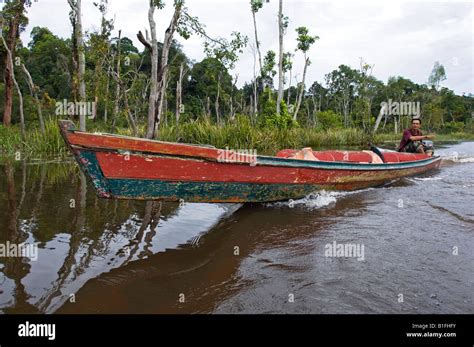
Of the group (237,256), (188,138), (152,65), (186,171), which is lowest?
(237,256)

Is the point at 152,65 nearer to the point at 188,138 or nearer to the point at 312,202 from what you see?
the point at 188,138

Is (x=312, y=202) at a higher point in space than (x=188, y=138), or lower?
lower

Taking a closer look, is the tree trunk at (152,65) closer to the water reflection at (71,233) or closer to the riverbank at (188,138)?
the water reflection at (71,233)

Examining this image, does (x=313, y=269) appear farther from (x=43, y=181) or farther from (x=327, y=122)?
(x=327, y=122)

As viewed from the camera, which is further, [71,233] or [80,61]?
[80,61]

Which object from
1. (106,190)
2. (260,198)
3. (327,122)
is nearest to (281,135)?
(260,198)

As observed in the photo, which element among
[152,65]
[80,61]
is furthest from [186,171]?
[80,61]

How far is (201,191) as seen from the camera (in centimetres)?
457

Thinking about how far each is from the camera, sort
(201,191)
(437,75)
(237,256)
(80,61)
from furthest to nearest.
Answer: (437,75)
(80,61)
(201,191)
(237,256)

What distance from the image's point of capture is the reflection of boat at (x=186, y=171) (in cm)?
381

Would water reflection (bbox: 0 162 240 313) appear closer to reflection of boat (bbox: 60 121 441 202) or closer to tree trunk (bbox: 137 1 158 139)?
reflection of boat (bbox: 60 121 441 202)

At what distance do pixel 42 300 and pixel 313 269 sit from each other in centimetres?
229

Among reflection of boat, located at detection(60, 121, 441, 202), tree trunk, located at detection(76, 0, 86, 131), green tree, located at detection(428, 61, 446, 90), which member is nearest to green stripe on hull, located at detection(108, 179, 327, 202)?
reflection of boat, located at detection(60, 121, 441, 202)

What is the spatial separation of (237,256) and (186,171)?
1.16 meters
